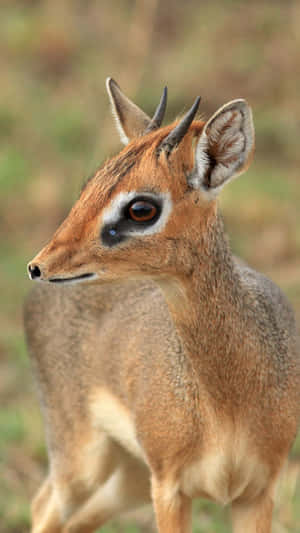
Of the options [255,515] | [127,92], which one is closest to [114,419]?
[255,515]

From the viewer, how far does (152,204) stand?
3.73 m

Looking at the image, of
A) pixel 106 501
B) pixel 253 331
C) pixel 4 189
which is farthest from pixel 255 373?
pixel 4 189

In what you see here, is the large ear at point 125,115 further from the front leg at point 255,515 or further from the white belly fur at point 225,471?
the front leg at point 255,515

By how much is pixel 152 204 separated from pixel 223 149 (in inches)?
14.1

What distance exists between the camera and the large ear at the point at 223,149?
147 inches

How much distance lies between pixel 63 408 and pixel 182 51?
336 inches

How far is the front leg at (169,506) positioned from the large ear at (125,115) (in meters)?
1.52

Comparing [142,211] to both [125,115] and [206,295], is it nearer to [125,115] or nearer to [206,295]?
[206,295]

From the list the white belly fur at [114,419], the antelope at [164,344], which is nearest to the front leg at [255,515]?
the antelope at [164,344]

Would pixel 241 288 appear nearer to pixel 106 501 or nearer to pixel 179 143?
pixel 179 143

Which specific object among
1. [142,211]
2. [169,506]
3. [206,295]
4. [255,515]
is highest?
[142,211]

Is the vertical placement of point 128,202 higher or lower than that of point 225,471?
higher

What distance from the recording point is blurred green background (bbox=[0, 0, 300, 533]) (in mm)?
9977

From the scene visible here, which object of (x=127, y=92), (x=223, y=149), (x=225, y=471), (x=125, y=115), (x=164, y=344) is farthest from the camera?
(x=127, y=92)
